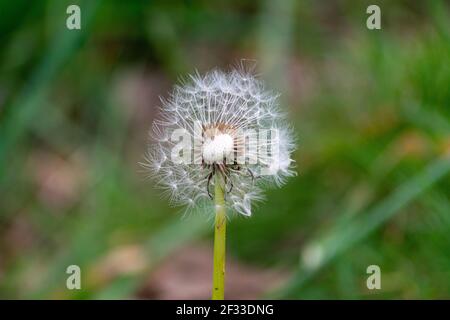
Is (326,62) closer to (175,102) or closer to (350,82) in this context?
(350,82)

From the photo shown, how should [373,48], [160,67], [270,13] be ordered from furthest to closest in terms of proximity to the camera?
[160,67]
[270,13]
[373,48]

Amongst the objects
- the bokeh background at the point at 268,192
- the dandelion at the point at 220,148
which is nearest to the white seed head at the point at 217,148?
the dandelion at the point at 220,148

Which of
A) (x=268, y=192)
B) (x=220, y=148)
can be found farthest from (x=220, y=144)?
(x=268, y=192)

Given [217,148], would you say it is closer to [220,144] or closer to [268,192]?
[220,144]

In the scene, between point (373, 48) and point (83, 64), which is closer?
point (373, 48)

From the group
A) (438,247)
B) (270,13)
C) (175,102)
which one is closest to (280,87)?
(270,13)

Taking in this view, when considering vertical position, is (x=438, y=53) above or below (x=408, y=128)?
above

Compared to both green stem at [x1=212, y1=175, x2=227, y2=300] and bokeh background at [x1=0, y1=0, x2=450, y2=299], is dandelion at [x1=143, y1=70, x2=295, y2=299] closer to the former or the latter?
green stem at [x1=212, y1=175, x2=227, y2=300]
